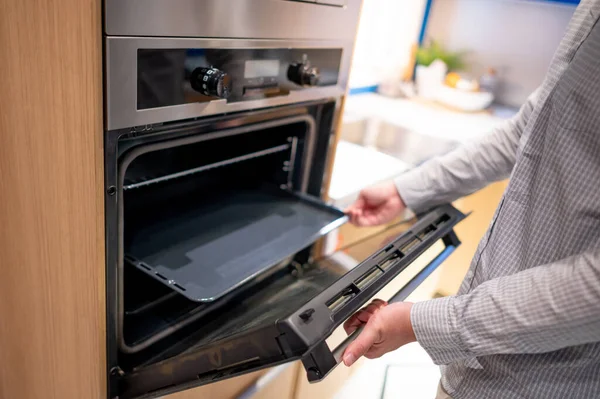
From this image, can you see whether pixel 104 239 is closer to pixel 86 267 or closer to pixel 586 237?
pixel 86 267

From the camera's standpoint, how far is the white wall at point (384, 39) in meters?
2.12

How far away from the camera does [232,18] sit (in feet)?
2.31

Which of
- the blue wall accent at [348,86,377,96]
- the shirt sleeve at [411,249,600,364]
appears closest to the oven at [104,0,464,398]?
the shirt sleeve at [411,249,600,364]

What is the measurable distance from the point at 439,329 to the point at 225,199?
1.79 feet

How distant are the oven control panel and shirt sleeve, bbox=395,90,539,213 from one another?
0.31m

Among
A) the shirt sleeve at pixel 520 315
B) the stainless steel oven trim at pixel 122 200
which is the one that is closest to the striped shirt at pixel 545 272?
the shirt sleeve at pixel 520 315

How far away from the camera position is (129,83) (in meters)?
0.59

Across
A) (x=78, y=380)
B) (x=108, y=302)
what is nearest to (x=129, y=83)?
(x=108, y=302)

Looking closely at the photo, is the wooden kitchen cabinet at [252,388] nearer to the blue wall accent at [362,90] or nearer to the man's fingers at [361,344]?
the man's fingers at [361,344]

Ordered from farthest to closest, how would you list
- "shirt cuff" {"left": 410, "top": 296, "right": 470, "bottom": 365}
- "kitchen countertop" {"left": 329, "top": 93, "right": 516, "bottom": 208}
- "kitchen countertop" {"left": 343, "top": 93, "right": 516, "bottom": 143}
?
"kitchen countertop" {"left": 343, "top": 93, "right": 516, "bottom": 143} → "kitchen countertop" {"left": 329, "top": 93, "right": 516, "bottom": 208} → "shirt cuff" {"left": 410, "top": 296, "right": 470, "bottom": 365}

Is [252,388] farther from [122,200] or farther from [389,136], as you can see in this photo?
[389,136]

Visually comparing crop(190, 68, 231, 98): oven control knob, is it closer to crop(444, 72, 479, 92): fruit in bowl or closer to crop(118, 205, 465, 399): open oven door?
crop(118, 205, 465, 399): open oven door

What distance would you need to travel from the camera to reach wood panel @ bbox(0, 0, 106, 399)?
571 mm

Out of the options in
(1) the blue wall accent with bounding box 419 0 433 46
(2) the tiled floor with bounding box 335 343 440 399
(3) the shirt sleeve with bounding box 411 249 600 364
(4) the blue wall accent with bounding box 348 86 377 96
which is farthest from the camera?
(1) the blue wall accent with bounding box 419 0 433 46
